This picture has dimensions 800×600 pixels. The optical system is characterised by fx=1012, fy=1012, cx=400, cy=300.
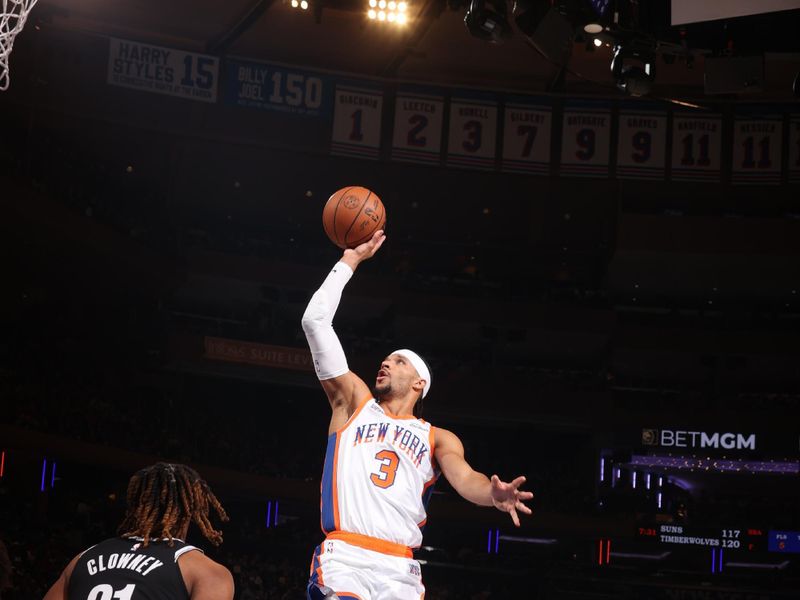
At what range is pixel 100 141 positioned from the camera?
2734cm

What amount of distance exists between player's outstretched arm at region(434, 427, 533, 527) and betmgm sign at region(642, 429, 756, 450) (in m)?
23.3

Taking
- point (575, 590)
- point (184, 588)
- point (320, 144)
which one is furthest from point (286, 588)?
point (184, 588)

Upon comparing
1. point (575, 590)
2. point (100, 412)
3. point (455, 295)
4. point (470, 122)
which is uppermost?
point (470, 122)

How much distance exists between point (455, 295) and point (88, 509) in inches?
460

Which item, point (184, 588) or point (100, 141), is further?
point (100, 141)

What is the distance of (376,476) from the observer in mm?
5121

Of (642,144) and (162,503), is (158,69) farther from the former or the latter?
(162,503)

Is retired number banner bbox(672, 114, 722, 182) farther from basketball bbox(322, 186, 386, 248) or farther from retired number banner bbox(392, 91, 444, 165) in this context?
basketball bbox(322, 186, 386, 248)

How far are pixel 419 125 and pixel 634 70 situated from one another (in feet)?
49.6

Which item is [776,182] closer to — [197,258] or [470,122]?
[470,122]

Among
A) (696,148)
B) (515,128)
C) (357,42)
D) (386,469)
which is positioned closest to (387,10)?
(357,42)

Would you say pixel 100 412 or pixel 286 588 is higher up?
pixel 100 412

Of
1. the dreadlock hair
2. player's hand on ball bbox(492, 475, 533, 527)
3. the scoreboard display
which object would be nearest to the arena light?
the scoreboard display

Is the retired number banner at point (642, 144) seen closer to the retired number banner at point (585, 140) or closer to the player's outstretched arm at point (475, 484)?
Result: the retired number banner at point (585, 140)
